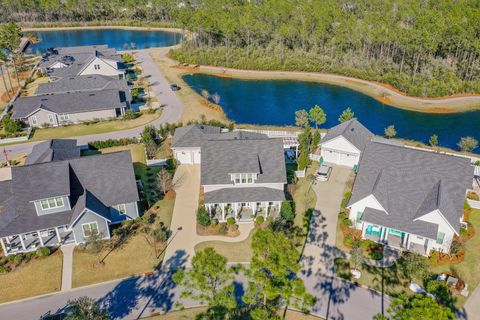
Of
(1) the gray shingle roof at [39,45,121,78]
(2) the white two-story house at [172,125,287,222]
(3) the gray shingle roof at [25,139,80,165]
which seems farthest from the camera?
(1) the gray shingle roof at [39,45,121,78]

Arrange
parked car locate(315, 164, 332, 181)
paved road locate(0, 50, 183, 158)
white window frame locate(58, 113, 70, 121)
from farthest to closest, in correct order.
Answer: white window frame locate(58, 113, 70, 121) < paved road locate(0, 50, 183, 158) < parked car locate(315, 164, 332, 181)

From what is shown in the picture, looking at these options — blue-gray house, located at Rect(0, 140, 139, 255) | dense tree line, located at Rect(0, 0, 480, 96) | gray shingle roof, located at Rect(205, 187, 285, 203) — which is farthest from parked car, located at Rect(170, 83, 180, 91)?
gray shingle roof, located at Rect(205, 187, 285, 203)

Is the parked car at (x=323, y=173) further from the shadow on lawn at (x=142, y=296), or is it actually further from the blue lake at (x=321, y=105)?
the shadow on lawn at (x=142, y=296)

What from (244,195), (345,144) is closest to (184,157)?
(244,195)

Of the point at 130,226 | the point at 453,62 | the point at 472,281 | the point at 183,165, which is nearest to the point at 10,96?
the point at 183,165

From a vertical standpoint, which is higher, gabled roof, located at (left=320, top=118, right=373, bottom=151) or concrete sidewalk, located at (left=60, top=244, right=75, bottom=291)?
gabled roof, located at (left=320, top=118, right=373, bottom=151)

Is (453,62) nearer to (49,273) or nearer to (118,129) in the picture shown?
(118,129)

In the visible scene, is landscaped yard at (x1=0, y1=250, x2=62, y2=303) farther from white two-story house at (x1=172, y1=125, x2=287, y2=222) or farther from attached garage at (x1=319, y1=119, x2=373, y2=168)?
attached garage at (x1=319, y1=119, x2=373, y2=168)
